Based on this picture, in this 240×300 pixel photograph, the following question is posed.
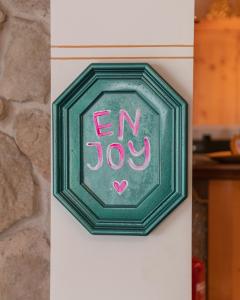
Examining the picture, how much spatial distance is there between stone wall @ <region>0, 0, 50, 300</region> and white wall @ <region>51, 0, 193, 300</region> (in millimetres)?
215

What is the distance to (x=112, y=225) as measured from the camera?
1472 mm

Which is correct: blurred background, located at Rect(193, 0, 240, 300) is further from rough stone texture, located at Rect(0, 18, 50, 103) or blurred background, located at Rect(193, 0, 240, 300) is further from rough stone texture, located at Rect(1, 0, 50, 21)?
rough stone texture, located at Rect(1, 0, 50, 21)

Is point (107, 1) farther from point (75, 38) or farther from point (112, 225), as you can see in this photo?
point (112, 225)

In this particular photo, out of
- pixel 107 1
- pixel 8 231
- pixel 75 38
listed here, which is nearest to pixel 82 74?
pixel 75 38

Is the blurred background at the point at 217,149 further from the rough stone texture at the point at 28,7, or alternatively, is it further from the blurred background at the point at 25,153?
the rough stone texture at the point at 28,7

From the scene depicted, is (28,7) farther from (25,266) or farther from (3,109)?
(25,266)

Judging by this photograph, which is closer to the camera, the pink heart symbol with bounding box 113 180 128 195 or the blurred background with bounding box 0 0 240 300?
the pink heart symbol with bounding box 113 180 128 195

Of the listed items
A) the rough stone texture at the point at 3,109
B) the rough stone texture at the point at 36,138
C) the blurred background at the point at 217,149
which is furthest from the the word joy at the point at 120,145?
the blurred background at the point at 217,149

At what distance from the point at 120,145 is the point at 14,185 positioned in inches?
17.5

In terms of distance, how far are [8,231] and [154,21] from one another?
0.83 metres

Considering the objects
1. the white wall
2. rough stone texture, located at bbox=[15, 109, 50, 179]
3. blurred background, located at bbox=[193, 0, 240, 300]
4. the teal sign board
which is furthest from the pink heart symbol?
blurred background, located at bbox=[193, 0, 240, 300]

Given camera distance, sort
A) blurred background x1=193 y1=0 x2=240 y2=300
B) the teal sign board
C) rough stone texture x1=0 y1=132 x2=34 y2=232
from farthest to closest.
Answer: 1. blurred background x1=193 y1=0 x2=240 y2=300
2. rough stone texture x1=0 y1=132 x2=34 y2=232
3. the teal sign board

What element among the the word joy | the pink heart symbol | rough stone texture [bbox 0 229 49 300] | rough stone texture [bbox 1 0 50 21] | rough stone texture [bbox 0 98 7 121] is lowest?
rough stone texture [bbox 0 229 49 300]

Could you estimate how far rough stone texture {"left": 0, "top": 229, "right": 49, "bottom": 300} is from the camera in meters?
1.71
